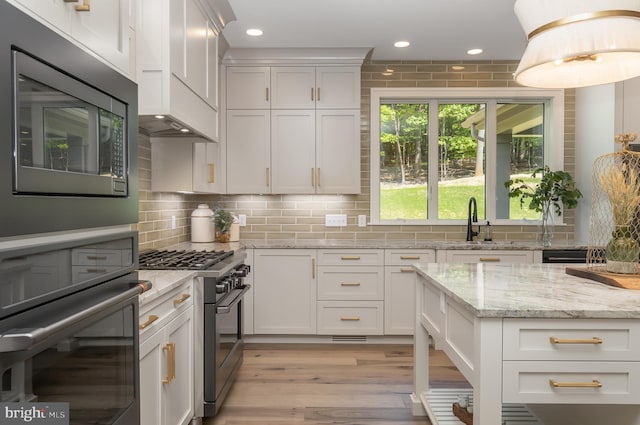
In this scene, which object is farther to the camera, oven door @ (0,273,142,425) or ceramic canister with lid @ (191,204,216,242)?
ceramic canister with lid @ (191,204,216,242)

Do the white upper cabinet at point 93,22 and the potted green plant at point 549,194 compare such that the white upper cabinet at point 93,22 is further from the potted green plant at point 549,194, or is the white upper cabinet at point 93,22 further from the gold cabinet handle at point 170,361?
the potted green plant at point 549,194

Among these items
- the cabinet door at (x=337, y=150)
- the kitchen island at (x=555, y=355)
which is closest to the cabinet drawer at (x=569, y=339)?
the kitchen island at (x=555, y=355)

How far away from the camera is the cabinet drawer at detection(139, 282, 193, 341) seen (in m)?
1.62

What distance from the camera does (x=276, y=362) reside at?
11.0 ft

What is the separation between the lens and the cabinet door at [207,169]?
3.25 metres

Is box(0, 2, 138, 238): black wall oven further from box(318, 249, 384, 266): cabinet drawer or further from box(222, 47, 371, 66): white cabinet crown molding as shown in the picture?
box(222, 47, 371, 66): white cabinet crown molding

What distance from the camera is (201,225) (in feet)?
12.3

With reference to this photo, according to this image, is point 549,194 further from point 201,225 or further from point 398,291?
point 201,225

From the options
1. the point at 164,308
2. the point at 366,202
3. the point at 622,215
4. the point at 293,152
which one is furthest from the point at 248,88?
the point at 622,215

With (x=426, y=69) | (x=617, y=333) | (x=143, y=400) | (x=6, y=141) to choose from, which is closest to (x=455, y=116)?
(x=426, y=69)

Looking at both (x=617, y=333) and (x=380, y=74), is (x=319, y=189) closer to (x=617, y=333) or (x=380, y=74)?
(x=380, y=74)

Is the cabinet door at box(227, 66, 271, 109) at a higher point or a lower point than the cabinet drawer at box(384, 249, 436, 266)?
higher

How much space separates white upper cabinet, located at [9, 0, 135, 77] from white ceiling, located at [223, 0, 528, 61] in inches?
79.5

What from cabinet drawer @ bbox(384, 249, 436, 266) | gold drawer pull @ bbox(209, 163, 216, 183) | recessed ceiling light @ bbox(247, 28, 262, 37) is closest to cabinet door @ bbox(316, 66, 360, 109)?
recessed ceiling light @ bbox(247, 28, 262, 37)
